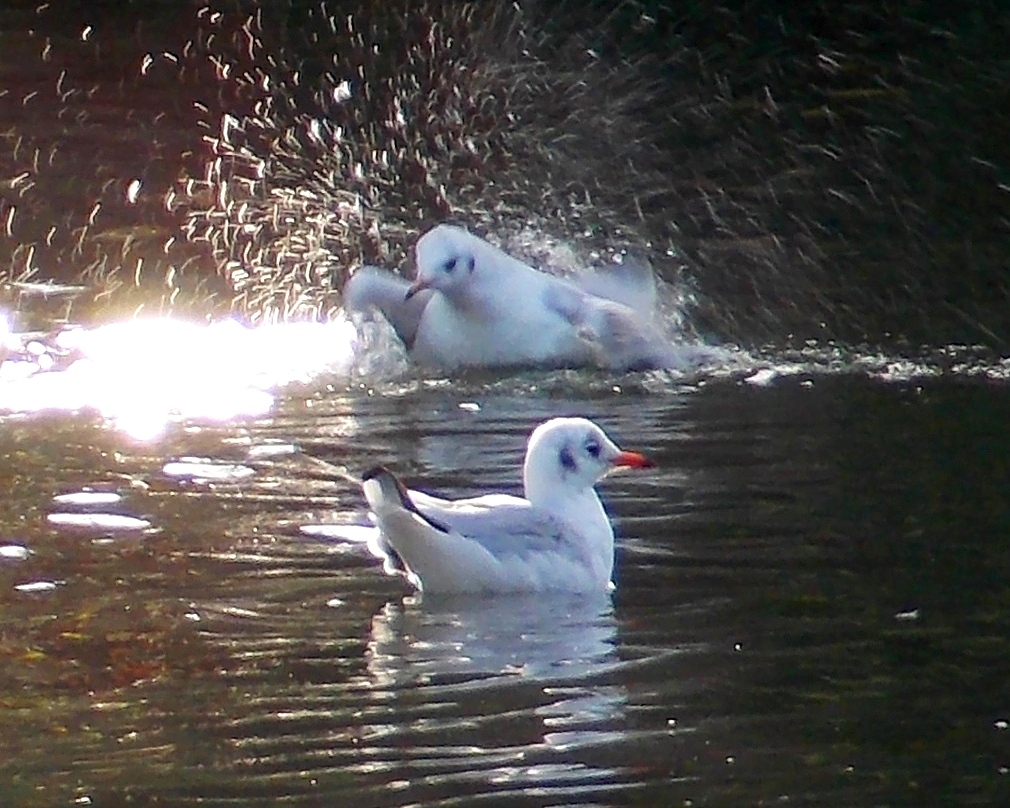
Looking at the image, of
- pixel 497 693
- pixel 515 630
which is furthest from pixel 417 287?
pixel 497 693

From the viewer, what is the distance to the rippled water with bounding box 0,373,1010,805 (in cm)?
777

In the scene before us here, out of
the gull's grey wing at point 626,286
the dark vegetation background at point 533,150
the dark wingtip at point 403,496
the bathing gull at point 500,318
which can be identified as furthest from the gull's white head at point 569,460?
the dark vegetation background at point 533,150

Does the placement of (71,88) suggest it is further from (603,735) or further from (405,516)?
(603,735)

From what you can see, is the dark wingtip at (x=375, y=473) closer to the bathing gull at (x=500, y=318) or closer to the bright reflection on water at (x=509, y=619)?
the bright reflection on water at (x=509, y=619)

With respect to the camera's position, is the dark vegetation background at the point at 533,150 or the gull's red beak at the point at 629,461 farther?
the dark vegetation background at the point at 533,150

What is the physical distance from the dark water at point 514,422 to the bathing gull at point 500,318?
253mm

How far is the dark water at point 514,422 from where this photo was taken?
808cm

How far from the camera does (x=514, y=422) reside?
13273 millimetres

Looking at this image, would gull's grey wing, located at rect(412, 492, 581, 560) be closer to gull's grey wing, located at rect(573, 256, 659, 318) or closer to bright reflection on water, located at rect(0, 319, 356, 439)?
bright reflection on water, located at rect(0, 319, 356, 439)

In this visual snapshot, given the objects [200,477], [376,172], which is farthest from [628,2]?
[200,477]

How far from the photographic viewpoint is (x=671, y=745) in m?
8.00

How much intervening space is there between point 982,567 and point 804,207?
29.3 ft

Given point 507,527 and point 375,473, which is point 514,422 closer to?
point 507,527

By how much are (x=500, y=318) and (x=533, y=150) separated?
560cm
